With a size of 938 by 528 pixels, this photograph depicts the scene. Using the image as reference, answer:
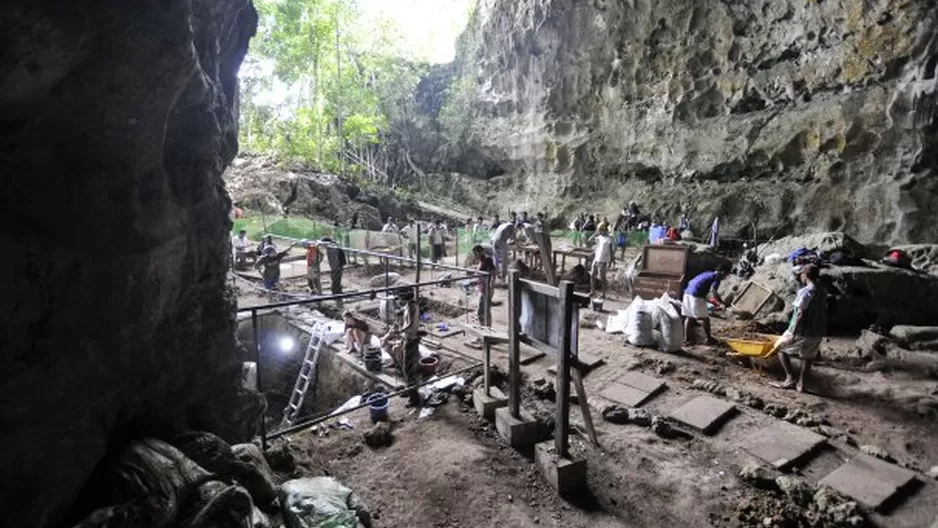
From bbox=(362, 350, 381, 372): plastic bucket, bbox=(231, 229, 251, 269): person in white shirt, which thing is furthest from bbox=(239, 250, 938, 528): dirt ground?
bbox=(231, 229, 251, 269): person in white shirt

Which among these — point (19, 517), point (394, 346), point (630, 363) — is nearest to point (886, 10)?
point (630, 363)

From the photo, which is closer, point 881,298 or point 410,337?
point 410,337

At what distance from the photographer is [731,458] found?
526cm

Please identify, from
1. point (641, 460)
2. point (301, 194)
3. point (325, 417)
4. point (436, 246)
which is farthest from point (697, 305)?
point (301, 194)

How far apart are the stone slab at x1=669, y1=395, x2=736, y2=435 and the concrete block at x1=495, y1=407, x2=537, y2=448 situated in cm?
195

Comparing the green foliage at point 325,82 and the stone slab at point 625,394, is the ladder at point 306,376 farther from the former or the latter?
the green foliage at point 325,82

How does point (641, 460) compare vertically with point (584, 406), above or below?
below

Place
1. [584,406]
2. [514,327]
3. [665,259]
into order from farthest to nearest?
[665,259], [514,327], [584,406]

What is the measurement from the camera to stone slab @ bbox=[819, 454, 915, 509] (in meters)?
4.55

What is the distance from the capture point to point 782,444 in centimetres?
538

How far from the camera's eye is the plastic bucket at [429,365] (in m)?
7.68

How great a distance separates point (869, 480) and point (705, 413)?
165 cm

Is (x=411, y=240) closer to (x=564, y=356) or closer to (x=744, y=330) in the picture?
(x=744, y=330)

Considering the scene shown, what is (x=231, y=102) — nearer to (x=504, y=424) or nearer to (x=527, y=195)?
(x=504, y=424)
